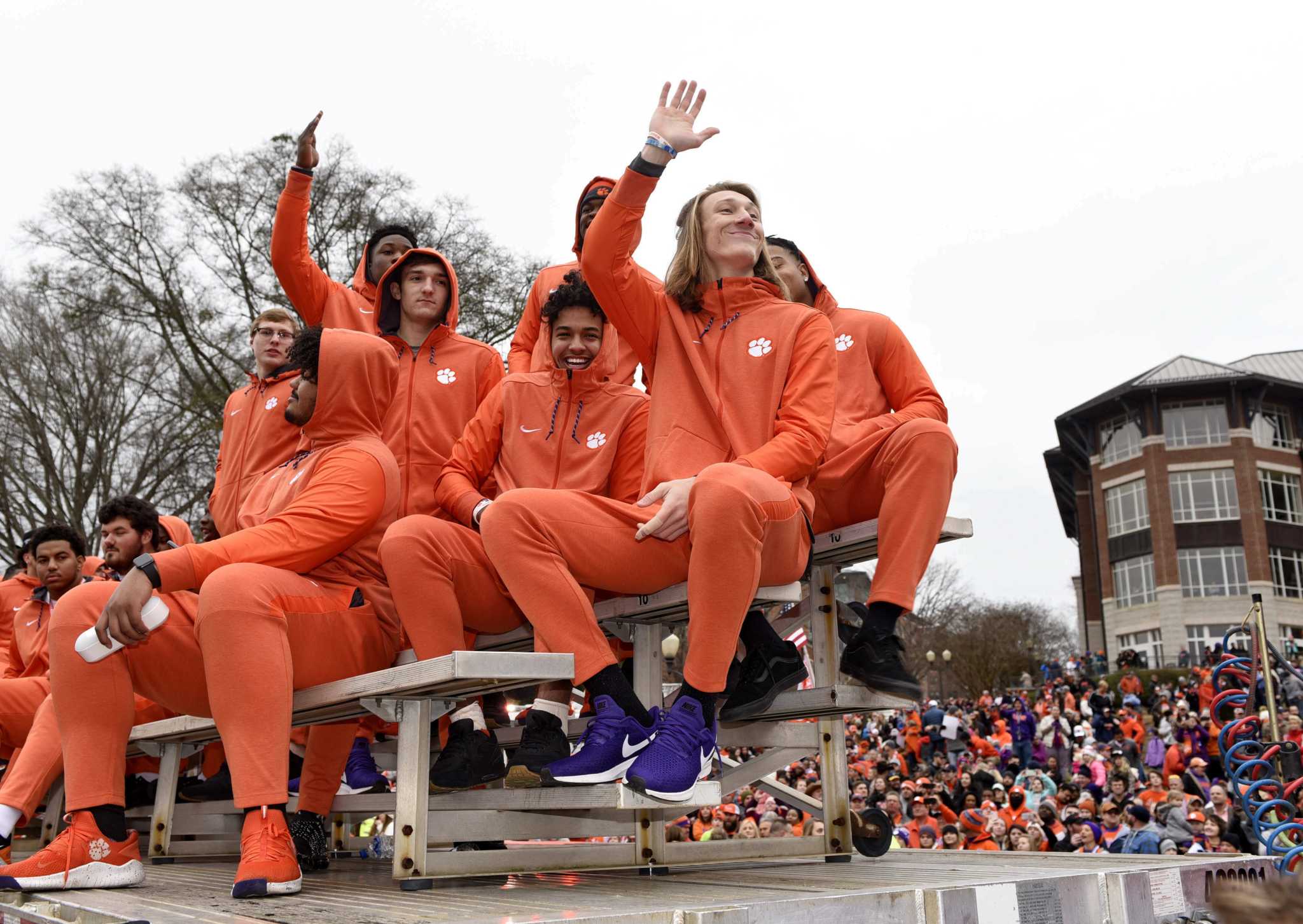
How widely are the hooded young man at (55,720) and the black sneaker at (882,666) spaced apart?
277 cm

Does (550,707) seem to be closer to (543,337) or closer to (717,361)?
(717,361)

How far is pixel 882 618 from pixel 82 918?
2.52 m

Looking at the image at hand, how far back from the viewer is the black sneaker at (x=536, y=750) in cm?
352

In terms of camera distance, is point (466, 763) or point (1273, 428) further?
point (1273, 428)

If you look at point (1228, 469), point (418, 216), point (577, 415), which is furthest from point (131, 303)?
point (1228, 469)

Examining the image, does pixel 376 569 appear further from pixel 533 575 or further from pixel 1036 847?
pixel 1036 847

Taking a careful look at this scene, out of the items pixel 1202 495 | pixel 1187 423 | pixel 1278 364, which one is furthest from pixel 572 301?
pixel 1278 364

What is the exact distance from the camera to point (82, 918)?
2854 millimetres

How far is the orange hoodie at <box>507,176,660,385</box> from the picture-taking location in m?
5.39

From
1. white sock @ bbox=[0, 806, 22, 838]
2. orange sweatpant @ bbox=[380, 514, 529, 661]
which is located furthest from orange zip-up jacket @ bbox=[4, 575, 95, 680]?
orange sweatpant @ bbox=[380, 514, 529, 661]

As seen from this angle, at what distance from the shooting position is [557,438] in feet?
15.6

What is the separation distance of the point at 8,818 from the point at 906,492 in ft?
11.6

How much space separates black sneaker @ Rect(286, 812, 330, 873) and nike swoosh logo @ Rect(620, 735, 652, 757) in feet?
5.63

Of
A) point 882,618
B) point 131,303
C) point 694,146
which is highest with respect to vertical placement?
point 131,303
